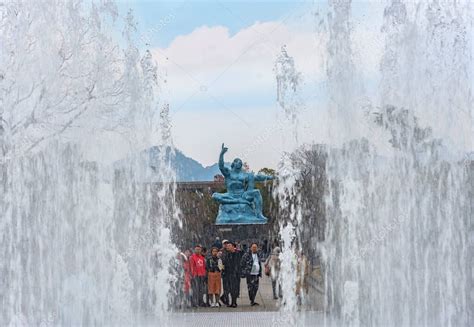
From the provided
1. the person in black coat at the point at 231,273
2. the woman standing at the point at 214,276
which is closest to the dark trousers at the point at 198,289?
the woman standing at the point at 214,276

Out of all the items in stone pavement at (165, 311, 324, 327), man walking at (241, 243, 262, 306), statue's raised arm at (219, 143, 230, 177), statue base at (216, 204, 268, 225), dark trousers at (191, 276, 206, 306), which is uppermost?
statue's raised arm at (219, 143, 230, 177)

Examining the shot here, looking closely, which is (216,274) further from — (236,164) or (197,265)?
(236,164)

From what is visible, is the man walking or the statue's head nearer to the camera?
the man walking

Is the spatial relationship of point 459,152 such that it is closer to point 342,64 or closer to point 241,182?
point 342,64

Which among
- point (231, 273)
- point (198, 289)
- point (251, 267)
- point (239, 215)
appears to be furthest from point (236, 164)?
point (251, 267)

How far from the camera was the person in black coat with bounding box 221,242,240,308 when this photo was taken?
44.3 ft

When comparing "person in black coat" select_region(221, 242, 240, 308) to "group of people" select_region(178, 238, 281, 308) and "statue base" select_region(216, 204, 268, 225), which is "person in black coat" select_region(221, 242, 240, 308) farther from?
"statue base" select_region(216, 204, 268, 225)

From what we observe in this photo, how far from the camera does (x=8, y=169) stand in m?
12.5

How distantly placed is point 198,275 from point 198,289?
276mm

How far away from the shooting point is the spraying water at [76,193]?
10.9 metres

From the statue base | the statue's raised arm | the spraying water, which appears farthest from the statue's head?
the spraying water

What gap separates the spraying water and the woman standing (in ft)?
2.38

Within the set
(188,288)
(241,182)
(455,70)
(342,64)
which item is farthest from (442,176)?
(241,182)

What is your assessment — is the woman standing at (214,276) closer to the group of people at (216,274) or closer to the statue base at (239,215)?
the group of people at (216,274)
